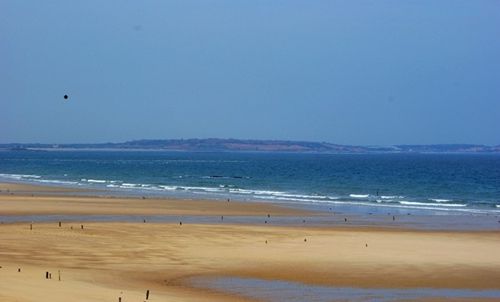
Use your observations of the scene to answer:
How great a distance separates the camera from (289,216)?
42.5m

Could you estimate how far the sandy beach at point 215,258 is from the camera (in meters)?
19.9

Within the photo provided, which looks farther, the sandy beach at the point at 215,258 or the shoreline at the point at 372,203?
the shoreline at the point at 372,203

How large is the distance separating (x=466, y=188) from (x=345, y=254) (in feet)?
166

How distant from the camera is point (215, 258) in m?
25.6

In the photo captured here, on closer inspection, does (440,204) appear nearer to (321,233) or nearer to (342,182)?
(321,233)

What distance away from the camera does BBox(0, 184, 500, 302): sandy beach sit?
19922 mm

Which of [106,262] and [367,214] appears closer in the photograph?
[106,262]

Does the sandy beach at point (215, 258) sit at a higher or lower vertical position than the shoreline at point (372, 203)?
higher


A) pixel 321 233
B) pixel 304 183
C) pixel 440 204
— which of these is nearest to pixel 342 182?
pixel 304 183

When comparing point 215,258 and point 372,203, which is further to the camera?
point 372,203

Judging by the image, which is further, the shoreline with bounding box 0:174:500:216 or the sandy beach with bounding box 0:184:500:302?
the shoreline with bounding box 0:174:500:216

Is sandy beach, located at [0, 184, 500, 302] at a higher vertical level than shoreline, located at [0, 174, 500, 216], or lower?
higher

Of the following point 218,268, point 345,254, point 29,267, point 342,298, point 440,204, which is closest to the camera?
point 342,298

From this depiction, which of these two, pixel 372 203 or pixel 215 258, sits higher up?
pixel 215 258
